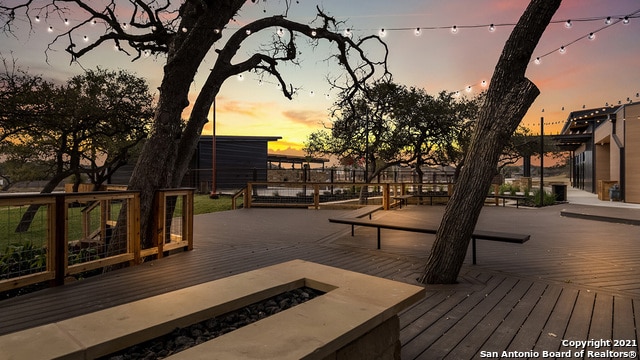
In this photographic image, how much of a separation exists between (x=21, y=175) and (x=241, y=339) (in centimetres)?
1813

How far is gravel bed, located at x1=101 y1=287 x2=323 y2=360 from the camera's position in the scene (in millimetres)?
1747

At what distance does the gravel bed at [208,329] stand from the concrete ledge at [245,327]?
67 mm

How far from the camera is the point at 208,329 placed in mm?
2023

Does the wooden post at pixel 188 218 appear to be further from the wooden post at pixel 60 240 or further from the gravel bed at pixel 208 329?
the gravel bed at pixel 208 329

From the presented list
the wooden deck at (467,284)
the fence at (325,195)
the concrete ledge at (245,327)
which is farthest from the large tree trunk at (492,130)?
the fence at (325,195)

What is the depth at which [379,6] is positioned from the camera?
8523mm

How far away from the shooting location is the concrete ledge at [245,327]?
1.52m

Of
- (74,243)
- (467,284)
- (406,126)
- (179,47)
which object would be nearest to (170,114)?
(179,47)

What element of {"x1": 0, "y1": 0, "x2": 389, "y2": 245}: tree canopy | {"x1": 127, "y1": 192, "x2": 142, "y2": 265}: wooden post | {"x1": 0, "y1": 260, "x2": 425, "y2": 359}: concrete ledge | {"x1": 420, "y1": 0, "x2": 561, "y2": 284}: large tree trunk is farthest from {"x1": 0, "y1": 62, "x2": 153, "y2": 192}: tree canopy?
{"x1": 420, "y1": 0, "x2": 561, "y2": 284}: large tree trunk

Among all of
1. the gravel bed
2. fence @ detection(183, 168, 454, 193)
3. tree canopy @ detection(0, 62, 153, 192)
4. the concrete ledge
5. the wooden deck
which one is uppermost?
tree canopy @ detection(0, 62, 153, 192)

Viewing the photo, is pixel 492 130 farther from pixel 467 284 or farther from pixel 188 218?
pixel 188 218

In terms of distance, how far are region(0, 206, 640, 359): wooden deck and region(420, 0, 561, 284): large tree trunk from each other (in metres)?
0.48

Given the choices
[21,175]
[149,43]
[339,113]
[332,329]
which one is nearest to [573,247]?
[332,329]

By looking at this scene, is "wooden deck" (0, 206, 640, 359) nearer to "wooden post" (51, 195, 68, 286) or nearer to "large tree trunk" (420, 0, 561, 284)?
"wooden post" (51, 195, 68, 286)
